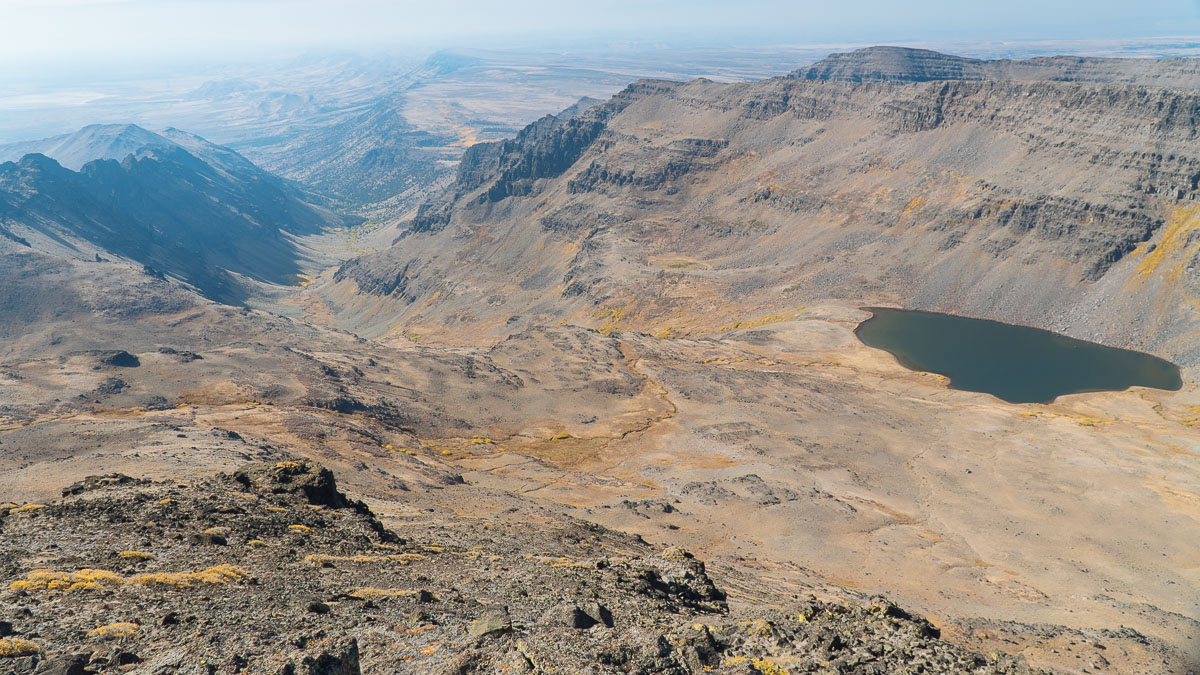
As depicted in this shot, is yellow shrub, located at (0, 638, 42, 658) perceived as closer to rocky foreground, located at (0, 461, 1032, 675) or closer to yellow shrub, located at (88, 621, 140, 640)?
rocky foreground, located at (0, 461, 1032, 675)

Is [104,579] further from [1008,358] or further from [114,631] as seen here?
[1008,358]

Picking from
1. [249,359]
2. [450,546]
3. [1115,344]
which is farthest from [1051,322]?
[249,359]

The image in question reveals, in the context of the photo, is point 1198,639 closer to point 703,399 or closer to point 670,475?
point 670,475

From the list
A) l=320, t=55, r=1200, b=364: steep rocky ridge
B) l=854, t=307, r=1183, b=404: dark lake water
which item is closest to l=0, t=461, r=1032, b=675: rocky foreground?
l=854, t=307, r=1183, b=404: dark lake water

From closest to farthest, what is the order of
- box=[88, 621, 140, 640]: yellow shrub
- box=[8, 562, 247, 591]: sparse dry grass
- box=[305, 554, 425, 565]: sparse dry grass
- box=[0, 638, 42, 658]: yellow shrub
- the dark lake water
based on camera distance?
box=[0, 638, 42, 658]: yellow shrub < box=[88, 621, 140, 640]: yellow shrub < box=[8, 562, 247, 591]: sparse dry grass < box=[305, 554, 425, 565]: sparse dry grass < the dark lake water

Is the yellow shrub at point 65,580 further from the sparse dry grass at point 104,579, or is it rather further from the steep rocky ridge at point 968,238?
the steep rocky ridge at point 968,238

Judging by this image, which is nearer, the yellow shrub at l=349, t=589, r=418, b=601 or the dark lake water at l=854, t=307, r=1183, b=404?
the yellow shrub at l=349, t=589, r=418, b=601
